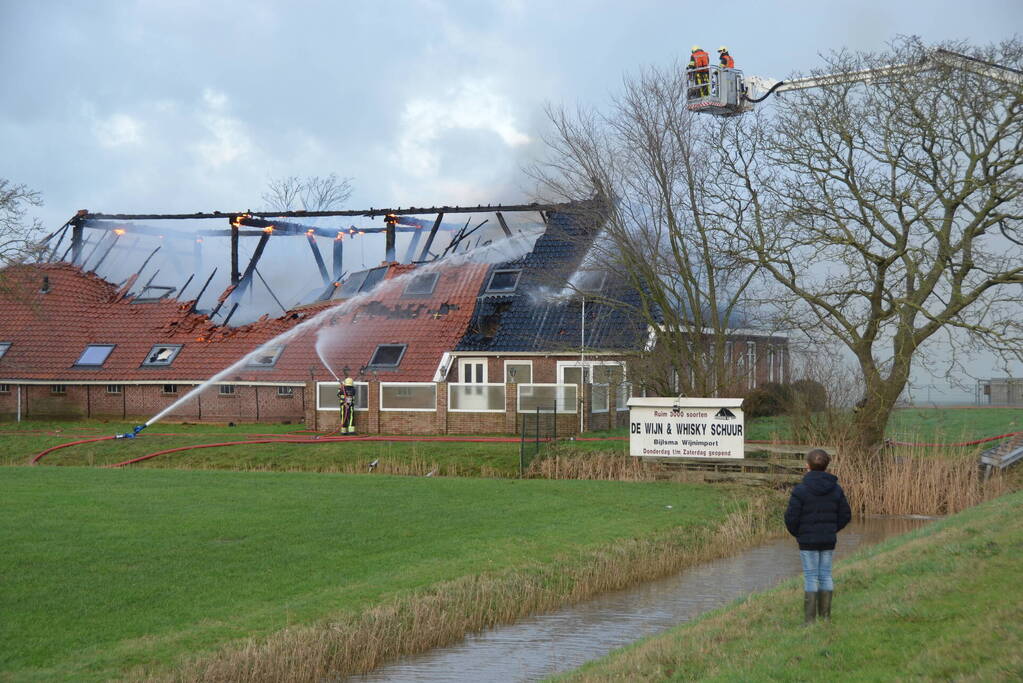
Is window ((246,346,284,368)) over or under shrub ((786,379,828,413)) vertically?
over

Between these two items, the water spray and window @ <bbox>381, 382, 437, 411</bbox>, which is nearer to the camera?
the water spray

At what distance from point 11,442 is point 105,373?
29.3ft

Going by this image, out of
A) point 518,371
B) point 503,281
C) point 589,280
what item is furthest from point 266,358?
point 589,280

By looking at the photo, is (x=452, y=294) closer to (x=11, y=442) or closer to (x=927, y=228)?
(x=11, y=442)

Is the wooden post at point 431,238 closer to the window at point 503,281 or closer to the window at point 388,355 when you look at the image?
the window at point 503,281

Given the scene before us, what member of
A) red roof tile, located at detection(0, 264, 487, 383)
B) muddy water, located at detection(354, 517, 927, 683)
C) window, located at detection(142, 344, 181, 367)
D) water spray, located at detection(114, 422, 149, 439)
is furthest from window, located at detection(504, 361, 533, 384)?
muddy water, located at detection(354, 517, 927, 683)

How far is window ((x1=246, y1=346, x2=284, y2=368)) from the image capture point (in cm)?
4484

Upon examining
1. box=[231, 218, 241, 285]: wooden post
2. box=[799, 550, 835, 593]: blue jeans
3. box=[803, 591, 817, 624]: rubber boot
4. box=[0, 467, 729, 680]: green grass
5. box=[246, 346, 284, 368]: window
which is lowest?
box=[0, 467, 729, 680]: green grass

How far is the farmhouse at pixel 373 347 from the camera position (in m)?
38.1

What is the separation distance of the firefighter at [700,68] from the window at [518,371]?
17.7m

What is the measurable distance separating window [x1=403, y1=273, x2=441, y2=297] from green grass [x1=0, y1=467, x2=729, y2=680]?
1833cm

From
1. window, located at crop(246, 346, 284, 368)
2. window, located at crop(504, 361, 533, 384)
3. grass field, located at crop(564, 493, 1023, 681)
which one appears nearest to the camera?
grass field, located at crop(564, 493, 1023, 681)

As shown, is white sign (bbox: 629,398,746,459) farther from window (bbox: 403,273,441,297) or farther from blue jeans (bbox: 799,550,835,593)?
blue jeans (bbox: 799,550,835,593)

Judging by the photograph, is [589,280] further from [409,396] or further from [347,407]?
[347,407]
